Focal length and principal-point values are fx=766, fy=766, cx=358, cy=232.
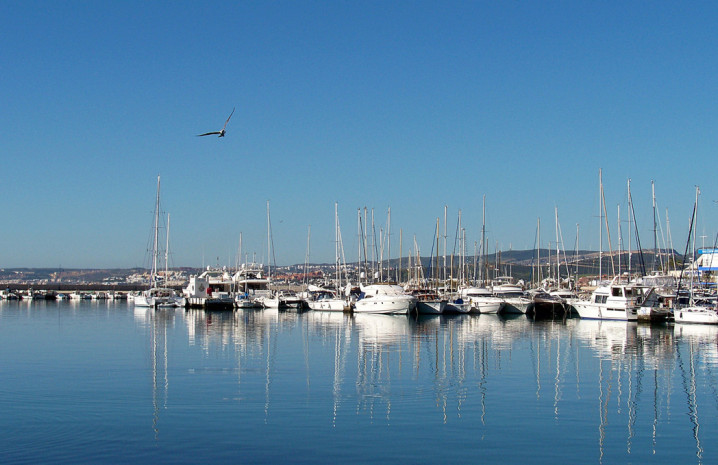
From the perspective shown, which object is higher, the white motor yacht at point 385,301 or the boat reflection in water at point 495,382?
the white motor yacht at point 385,301

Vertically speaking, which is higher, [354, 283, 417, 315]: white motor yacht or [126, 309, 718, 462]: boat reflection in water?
[354, 283, 417, 315]: white motor yacht

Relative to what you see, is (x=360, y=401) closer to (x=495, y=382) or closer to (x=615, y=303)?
(x=495, y=382)

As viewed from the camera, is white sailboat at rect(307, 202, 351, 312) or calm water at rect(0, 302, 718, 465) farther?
white sailboat at rect(307, 202, 351, 312)

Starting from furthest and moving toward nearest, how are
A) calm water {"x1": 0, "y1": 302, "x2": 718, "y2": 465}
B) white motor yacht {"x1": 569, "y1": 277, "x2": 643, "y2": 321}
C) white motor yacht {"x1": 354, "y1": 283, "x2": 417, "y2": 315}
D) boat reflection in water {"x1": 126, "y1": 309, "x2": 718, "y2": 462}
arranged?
white motor yacht {"x1": 354, "y1": 283, "x2": 417, "y2": 315} → white motor yacht {"x1": 569, "y1": 277, "x2": 643, "y2": 321} → boat reflection in water {"x1": 126, "y1": 309, "x2": 718, "y2": 462} → calm water {"x1": 0, "y1": 302, "x2": 718, "y2": 465}

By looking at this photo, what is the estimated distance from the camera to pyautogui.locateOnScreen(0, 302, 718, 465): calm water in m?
16.4

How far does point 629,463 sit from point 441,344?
24228 mm

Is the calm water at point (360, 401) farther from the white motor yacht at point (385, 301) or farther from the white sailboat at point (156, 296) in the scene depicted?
the white sailboat at point (156, 296)

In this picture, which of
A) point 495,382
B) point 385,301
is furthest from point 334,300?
point 495,382

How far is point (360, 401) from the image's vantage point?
2192 cm

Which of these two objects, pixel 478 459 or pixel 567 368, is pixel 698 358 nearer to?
pixel 567 368

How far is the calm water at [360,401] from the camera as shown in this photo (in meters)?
16.4

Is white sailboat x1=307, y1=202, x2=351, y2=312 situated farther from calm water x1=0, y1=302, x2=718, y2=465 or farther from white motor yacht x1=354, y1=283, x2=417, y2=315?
calm water x1=0, y1=302, x2=718, y2=465

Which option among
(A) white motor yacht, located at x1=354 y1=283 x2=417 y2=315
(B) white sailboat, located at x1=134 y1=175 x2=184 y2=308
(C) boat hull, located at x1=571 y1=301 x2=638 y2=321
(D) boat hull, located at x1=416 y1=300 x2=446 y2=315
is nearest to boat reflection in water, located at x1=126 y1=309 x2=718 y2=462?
(C) boat hull, located at x1=571 y1=301 x2=638 y2=321

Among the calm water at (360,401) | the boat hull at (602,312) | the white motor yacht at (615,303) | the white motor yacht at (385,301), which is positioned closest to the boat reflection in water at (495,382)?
the calm water at (360,401)
